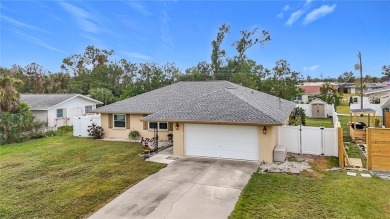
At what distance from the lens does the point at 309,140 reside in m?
13.5

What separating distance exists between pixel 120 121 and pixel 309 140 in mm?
12591

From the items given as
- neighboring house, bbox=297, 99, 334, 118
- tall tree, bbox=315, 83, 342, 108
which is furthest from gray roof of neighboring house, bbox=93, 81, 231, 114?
tall tree, bbox=315, 83, 342, 108

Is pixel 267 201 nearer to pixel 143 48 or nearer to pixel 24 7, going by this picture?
pixel 24 7

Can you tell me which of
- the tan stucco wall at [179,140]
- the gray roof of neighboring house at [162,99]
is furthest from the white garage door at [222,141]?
the gray roof of neighboring house at [162,99]

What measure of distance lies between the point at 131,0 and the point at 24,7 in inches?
348

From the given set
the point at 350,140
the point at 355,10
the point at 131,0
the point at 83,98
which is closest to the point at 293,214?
the point at 350,140

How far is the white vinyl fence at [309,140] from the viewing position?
13.1m

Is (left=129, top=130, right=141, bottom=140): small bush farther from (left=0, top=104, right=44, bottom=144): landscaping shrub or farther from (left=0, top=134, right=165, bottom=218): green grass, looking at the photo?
(left=0, top=104, right=44, bottom=144): landscaping shrub

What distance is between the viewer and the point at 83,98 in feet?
98.3

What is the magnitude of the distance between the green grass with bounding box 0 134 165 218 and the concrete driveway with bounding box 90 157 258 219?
67cm

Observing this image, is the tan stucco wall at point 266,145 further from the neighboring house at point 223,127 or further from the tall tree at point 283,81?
the tall tree at point 283,81

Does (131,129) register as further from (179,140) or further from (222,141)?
(222,141)

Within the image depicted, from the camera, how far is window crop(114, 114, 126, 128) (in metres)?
18.7

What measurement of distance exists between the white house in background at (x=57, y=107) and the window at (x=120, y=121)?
7070 mm
